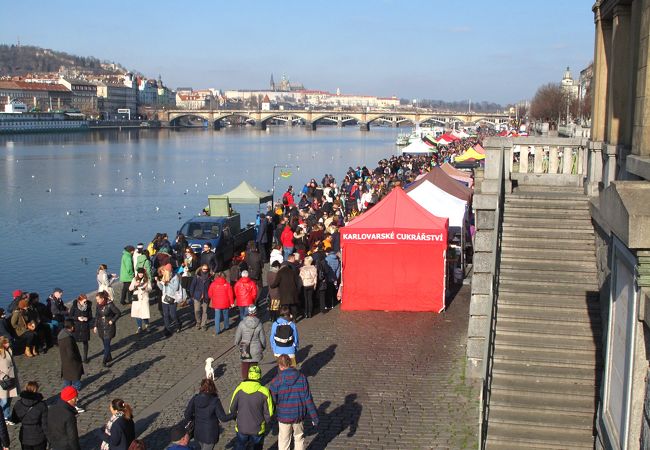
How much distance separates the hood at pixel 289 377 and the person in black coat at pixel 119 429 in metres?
1.57

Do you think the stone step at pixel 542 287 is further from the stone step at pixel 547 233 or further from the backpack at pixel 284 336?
the backpack at pixel 284 336

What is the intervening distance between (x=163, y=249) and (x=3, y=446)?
918 centimetres

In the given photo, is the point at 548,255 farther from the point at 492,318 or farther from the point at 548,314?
the point at 492,318

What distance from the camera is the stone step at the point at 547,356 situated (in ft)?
29.7

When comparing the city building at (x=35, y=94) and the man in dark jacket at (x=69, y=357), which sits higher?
the city building at (x=35, y=94)

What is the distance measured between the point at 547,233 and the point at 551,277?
1.04 metres

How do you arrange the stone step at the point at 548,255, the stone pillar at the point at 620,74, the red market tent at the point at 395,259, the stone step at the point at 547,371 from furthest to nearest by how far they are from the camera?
the red market tent at the point at 395,259 < the stone step at the point at 548,255 < the stone pillar at the point at 620,74 < the stone step at the point at 547,371

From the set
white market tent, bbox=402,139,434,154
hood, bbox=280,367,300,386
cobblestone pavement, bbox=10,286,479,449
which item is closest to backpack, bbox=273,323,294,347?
cobblestone pavement, bbox=10,286,479,449

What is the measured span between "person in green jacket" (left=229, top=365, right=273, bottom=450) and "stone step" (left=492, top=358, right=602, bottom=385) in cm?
304

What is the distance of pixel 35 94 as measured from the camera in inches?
7657

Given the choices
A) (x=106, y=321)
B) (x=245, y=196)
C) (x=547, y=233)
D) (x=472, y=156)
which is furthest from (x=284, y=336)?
(x=472, y=156)

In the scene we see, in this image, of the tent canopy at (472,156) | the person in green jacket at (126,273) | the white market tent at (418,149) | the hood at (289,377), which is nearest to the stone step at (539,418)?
the hood at (289,377)

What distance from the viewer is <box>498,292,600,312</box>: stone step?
9797 mm

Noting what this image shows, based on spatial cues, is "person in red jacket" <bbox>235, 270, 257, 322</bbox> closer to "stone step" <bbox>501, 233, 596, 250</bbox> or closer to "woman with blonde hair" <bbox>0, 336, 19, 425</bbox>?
"woman with blonde hair" <bbox>0, 336, 19, 425</bbox>
